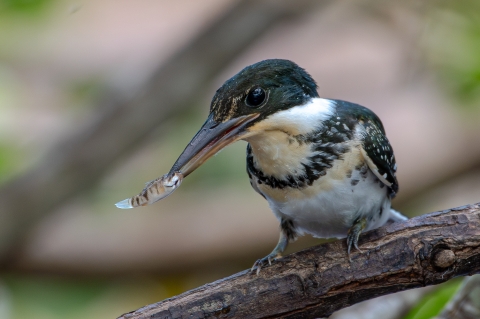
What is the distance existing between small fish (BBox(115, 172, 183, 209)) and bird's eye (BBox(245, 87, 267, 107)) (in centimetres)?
52

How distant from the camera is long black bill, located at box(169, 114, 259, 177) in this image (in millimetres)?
3055

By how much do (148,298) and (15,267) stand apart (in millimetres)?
1319

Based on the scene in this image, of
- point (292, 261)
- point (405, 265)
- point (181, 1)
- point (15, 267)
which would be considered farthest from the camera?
point (181, 1)

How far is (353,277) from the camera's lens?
3.25m

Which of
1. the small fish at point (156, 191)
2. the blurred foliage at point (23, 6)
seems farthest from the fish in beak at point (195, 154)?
the blurred foliage at point (23, 6)

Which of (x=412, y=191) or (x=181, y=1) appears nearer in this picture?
(x=412, y=191)

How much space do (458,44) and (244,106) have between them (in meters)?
2.89

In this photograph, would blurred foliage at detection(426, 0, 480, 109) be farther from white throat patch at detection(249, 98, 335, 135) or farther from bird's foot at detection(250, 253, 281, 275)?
bird's foot at detection(250, 253, 281, 275)

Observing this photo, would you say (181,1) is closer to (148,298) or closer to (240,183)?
(240,183)

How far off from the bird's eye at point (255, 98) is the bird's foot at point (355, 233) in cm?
86

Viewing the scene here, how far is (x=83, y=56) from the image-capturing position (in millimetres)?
8828

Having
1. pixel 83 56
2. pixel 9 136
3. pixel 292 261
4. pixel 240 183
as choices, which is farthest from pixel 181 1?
pixel 292 261

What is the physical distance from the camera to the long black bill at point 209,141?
3.05m

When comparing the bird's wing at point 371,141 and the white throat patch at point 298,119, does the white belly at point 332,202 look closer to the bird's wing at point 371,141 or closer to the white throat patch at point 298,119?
the bird's wing at point 371,141
